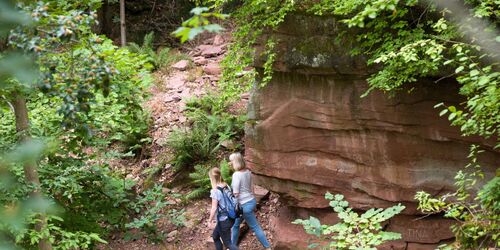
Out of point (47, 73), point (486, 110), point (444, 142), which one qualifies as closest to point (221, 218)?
point (444, 142)

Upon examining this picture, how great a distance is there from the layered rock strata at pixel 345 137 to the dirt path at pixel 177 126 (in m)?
1.83

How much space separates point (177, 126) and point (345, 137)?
5.36 metres

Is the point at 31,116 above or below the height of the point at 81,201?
above

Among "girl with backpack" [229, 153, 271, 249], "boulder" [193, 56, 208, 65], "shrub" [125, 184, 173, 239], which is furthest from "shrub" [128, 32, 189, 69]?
"girl with backpack" [229, 153, 271, 249]

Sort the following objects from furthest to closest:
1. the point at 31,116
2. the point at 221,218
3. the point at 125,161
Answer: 1. the point at 125,161
2. the point at 221,218
3. the point at 31,116

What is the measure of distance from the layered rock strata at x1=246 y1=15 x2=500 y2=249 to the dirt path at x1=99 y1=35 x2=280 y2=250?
1.83 m

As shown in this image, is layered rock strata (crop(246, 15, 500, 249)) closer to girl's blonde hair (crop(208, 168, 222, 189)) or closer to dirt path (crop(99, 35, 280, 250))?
girl's blonde hair (crop(208, 168, 222, 189))

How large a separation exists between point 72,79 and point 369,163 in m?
5.14

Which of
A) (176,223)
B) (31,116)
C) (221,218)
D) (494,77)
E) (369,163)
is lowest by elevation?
(176,223)

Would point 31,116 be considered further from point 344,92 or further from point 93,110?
point 344,92

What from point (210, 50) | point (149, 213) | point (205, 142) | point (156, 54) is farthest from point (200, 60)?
point (149, 213)

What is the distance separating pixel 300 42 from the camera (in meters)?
7.10

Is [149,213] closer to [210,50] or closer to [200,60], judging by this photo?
[200,60]

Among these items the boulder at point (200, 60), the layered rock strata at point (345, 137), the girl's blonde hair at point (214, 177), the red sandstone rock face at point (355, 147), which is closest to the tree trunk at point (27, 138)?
the girl's blonde hair at point (214, 177)
